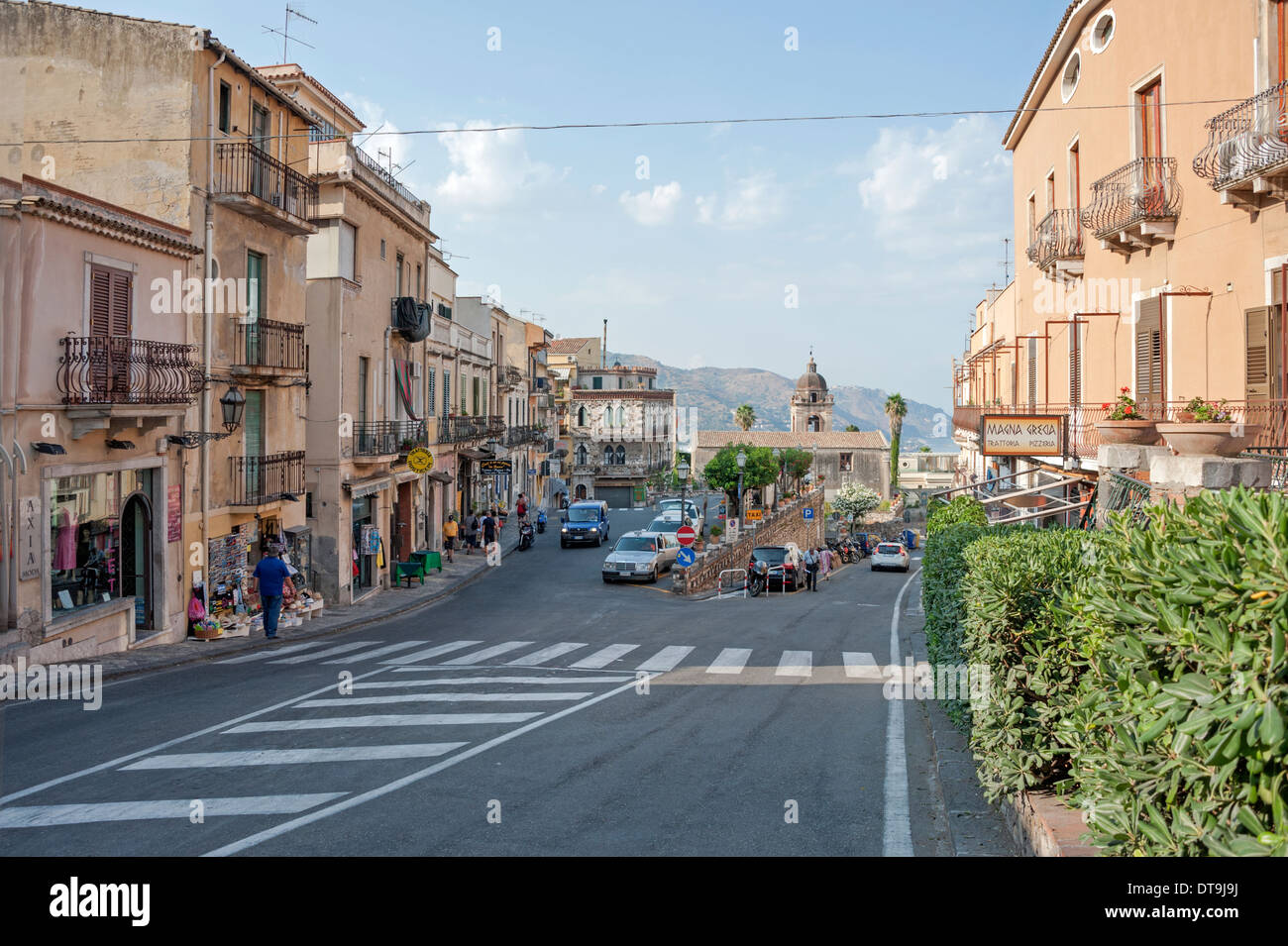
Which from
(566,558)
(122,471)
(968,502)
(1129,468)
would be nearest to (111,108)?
(122,471)

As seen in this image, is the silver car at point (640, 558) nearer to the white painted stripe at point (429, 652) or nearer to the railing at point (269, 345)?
the railing at point (269, 345)

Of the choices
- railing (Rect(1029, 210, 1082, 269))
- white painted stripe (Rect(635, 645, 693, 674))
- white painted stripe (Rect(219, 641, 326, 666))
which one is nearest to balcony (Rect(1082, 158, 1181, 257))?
railing (Rect(1029, 210, 1082, 269))

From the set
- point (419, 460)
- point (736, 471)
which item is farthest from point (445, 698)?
point (736, 471)

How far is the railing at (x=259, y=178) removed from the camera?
19906 millimetres

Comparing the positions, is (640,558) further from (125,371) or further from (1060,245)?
(125,371)

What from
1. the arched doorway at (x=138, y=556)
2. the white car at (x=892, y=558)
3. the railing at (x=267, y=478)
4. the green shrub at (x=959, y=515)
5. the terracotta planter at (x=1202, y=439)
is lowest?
the white car at (x=892, y=558)

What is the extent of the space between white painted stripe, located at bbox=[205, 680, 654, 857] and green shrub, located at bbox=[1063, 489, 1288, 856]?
5903 millimetres

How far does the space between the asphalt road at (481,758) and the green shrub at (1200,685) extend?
12.1 feet

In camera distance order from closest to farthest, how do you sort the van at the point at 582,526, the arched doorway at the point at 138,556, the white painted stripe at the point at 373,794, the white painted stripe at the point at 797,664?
1. the white painted stripe at the point at 373,794
2. the white painted stripe at the point at 797,664
3. the arched doorway at the point at 138,556
4. the van at the point at 582,526

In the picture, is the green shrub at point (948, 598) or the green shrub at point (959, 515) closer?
the green shrub at point (948, 598)

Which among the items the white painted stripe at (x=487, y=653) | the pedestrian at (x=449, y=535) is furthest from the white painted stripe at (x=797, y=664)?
the pedestrian at (x=449, y=535)

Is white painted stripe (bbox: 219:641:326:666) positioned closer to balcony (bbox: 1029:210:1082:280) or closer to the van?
balcony (bbox: 1029:210:1082:280)

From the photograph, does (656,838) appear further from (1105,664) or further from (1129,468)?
(1129,468)
